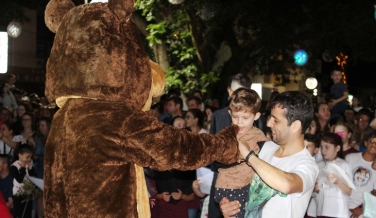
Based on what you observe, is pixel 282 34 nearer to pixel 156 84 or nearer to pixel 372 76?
pixel 156 84

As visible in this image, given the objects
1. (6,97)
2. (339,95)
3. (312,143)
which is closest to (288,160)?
(312,143)

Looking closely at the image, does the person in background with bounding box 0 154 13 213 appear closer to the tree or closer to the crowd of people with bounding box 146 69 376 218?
the crowd of people with bounding box 146 69 376 218

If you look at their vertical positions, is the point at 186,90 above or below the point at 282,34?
below

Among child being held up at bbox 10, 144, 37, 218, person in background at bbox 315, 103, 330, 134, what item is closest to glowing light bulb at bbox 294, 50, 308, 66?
person in background at bbox 315, 103, 330, 134

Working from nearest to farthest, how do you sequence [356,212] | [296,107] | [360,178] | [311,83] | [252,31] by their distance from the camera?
[296,107] < [356,212] < [360,178] < [252,31] < [311,83]

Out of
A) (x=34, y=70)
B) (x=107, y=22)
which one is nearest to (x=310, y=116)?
(x=107, y=22)

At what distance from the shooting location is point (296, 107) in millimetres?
3266

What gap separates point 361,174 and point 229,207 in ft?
11.0

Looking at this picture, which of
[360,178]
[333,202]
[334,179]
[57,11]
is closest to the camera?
[57,11]

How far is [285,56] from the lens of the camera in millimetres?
15570

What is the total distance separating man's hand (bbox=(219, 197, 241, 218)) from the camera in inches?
144

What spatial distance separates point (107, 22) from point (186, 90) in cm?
1140

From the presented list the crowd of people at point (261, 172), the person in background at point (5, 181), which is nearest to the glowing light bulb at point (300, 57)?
the crowd of people at point (261, 172)

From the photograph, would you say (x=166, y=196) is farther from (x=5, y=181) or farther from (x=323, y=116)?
(x=323, y=116)
